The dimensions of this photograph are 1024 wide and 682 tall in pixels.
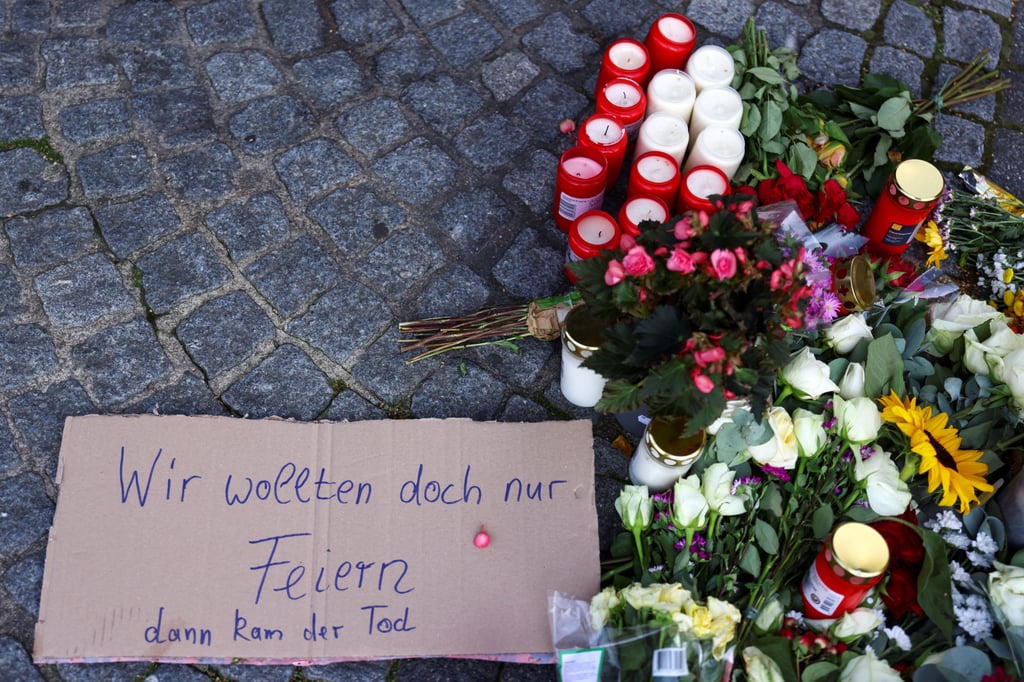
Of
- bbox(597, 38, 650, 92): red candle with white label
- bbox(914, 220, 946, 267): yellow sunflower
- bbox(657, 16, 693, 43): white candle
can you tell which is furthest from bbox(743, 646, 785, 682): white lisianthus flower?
bbox(657, 16, 693, 43): white candle

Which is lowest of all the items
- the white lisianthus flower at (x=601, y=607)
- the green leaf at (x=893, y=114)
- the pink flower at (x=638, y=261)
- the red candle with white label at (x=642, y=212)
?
the white lisianthus flower at (x=601, y=607)

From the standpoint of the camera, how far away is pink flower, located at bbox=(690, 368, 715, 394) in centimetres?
128

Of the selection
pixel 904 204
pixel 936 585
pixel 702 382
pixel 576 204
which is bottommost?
pixel 936 585

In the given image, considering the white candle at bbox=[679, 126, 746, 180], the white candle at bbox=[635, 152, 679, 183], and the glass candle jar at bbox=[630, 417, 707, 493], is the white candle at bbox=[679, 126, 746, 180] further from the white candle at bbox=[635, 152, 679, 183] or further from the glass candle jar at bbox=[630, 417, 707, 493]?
the glass candle jar at bbox=[630, 417, 707, 493]

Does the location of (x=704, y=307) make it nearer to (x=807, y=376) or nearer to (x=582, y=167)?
(x=807, y=376)

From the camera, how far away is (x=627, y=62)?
2139 mm

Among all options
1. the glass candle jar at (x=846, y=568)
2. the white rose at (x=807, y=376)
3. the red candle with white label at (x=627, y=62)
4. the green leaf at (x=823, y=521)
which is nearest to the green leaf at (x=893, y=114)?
the red candle with white label at (x=627, y=62)

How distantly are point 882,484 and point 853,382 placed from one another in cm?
25

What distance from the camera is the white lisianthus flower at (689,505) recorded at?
5.31 feet

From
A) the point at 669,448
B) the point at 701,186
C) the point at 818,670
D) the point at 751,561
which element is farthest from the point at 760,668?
the point at 701,186

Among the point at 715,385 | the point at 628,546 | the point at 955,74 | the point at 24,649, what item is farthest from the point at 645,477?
the point at 955,74

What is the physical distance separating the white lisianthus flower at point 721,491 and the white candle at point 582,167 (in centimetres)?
80

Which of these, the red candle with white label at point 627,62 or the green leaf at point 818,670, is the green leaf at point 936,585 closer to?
the green leaf at point 818,670

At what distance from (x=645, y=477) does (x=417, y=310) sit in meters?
0.74
